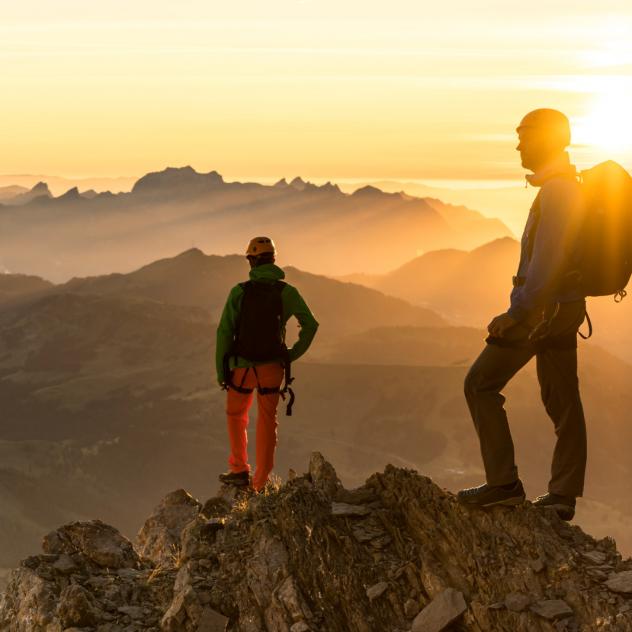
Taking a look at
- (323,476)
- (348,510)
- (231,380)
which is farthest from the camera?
(231,380)

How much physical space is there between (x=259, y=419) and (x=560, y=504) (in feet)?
11.9

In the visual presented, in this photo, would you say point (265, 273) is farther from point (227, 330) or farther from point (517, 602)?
point (517, 602)

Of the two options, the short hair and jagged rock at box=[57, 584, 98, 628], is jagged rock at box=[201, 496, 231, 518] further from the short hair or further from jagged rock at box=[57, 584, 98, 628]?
the short hair

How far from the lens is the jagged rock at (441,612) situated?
7.06 metres

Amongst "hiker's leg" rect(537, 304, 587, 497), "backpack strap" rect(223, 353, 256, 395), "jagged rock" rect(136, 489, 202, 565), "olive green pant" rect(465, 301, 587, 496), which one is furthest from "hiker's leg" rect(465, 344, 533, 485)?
"jagged rock" rect(136, 489, 202, 565)

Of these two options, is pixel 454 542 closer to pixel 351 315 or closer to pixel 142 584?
pixel 142 584

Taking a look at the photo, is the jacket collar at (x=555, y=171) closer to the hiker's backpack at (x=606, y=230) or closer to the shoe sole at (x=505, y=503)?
the hiker's backpack at (x=606, y=230)

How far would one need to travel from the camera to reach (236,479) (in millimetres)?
10625

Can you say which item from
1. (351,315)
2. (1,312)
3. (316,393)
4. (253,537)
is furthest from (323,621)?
(1,312)

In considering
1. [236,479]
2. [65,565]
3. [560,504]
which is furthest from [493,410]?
[65,565]

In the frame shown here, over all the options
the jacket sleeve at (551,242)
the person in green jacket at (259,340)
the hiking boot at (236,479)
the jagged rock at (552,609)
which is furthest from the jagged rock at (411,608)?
the hiking boot at (236,479)

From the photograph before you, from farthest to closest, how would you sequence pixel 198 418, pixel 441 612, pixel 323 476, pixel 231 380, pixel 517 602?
pixel 198 418
pixel 231 380
pixel 323 476
pixel 441 612
pixel 517 602

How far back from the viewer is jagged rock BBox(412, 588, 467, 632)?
7.06m

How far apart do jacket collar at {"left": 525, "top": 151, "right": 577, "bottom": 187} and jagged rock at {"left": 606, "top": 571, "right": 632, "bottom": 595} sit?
2.85 m
